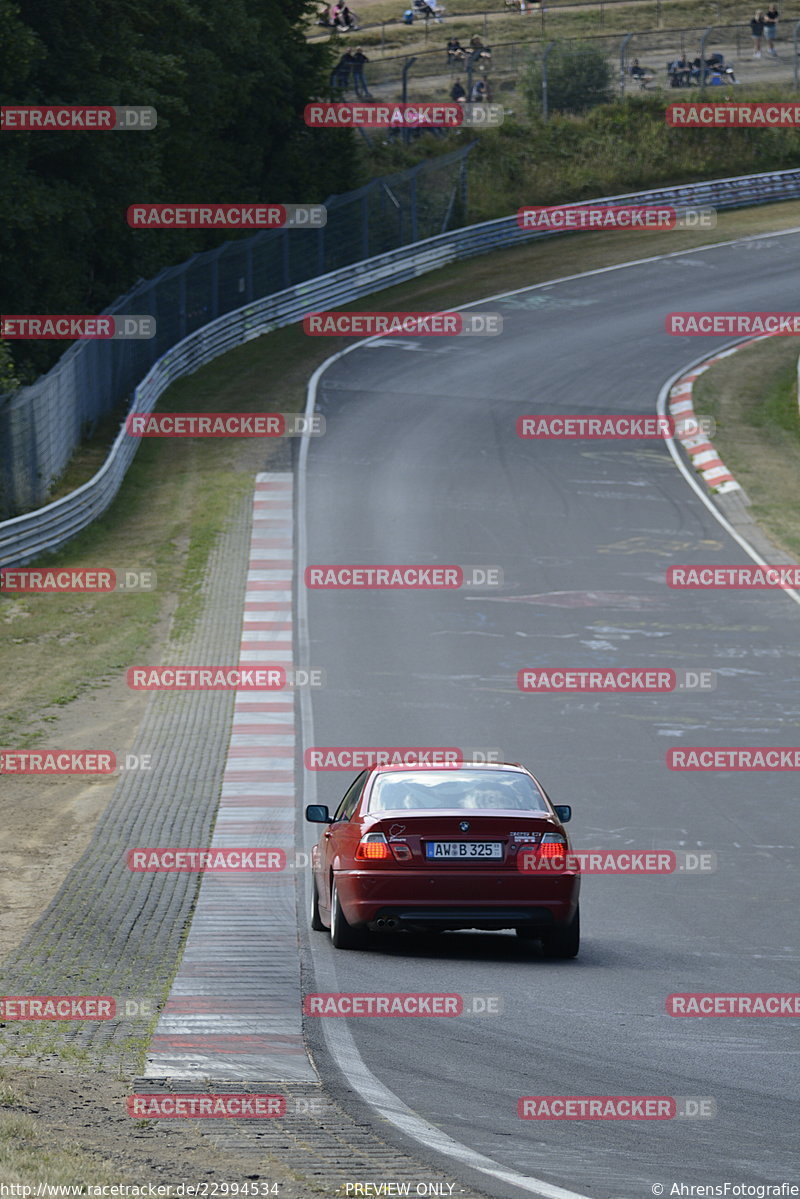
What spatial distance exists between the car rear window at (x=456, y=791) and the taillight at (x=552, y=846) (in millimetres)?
281

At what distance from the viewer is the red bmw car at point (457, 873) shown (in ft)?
34.1

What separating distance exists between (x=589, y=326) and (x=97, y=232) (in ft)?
45.9

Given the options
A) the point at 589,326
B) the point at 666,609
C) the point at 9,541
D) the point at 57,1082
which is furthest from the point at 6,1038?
the point at 589,326

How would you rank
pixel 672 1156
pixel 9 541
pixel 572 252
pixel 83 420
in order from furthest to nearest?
pixel 572 252, pixel 83 420, pixel 9 541, pixel 672 1156

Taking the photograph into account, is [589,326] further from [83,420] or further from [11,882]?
[11,882]

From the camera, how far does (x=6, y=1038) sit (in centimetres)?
823

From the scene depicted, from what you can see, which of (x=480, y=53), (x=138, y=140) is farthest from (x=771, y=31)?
(x=138, y=140)

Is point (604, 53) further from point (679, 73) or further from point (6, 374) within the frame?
point (6, 374)

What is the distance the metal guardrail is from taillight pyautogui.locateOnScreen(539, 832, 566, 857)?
17.2m

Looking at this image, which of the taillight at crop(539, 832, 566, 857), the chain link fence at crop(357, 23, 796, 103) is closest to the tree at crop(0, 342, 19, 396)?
the taillight at crop(539, 832, 566, 857)

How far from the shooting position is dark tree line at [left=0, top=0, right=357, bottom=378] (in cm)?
3675

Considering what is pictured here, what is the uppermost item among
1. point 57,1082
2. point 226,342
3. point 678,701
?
point 226,342

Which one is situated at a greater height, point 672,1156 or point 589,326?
point 589,326

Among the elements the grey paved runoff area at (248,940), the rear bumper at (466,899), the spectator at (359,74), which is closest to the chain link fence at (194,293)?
the spectator at (359,74)
